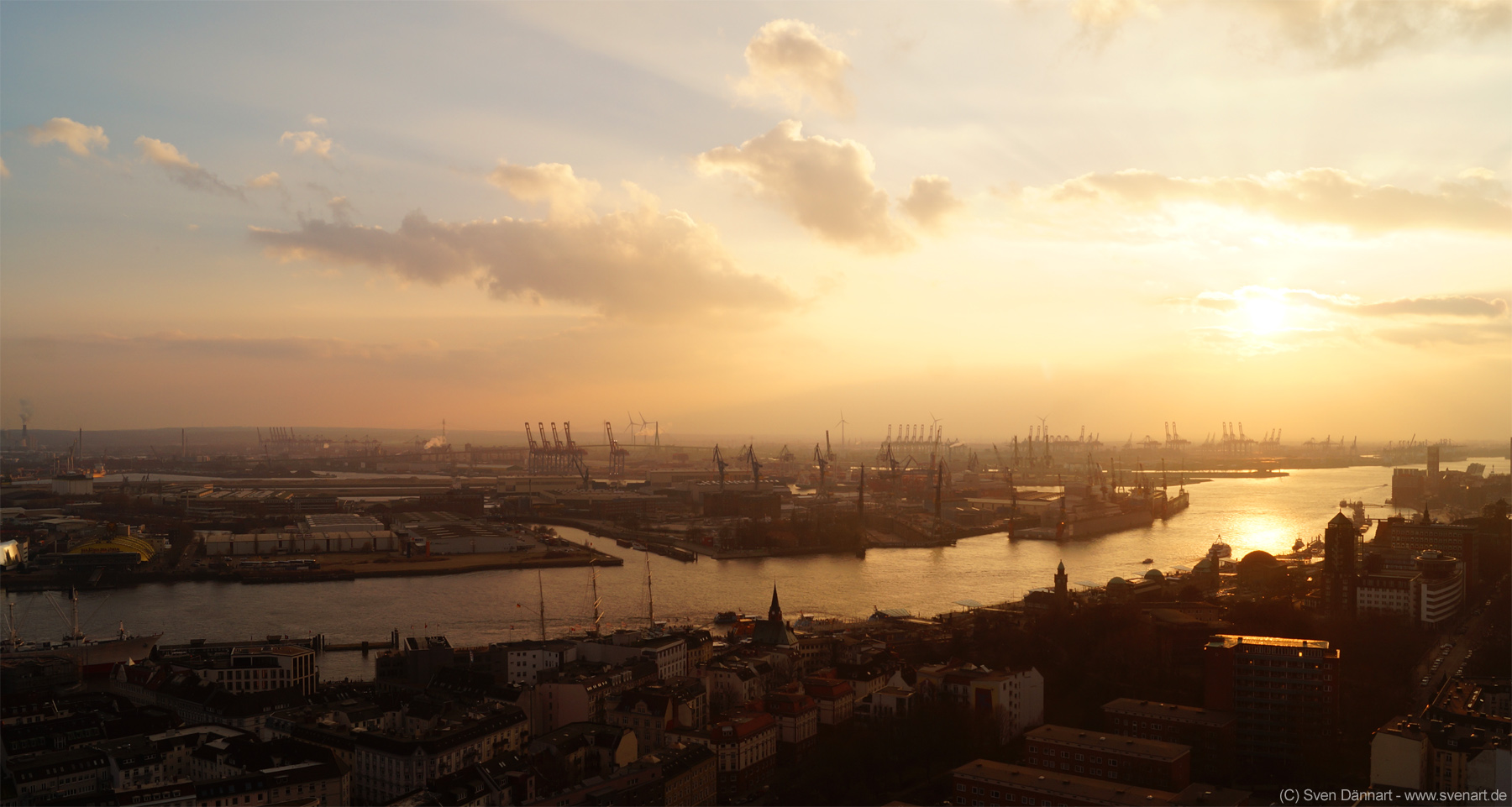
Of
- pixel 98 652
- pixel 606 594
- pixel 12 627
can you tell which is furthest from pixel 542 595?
pixel 12 627

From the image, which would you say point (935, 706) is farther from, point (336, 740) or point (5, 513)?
point (5, 513)

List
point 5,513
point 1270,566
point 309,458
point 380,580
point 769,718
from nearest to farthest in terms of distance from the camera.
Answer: point 769,718
point 1270,566
point 380,580
point 5,513
point 309,458

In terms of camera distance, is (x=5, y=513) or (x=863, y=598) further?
(x=5, y=513)

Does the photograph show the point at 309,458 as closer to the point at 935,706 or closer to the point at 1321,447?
the point at 935,706

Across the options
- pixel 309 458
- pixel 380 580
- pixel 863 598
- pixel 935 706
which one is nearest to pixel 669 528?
pixel 380 580

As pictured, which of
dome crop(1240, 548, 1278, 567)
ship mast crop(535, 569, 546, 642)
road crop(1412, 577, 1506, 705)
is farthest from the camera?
dome crop(1240, 548, 1278, 567)

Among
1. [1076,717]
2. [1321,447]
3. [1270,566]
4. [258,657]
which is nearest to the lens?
[1076,717]

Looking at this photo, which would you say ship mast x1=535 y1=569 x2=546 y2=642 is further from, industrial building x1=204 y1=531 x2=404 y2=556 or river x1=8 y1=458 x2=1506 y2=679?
industrial building x1=204 y1=531 x2=404 y2=556

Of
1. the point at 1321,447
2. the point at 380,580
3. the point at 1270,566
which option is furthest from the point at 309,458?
the point at 1321,447

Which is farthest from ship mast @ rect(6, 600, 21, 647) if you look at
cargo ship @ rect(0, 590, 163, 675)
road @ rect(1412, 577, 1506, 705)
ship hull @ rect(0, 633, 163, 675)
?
road @ rect(1412, 577, 1506, 705)
